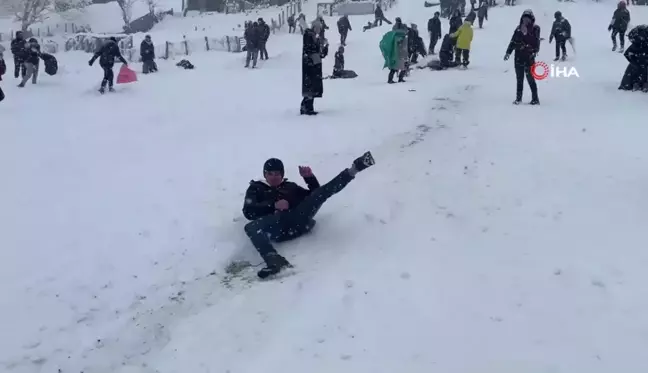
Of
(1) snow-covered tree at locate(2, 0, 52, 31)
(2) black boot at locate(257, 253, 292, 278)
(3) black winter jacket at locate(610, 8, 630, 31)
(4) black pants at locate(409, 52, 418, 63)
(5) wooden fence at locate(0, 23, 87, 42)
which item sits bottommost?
(2) black boot at locate(257, 253, 292, 278)

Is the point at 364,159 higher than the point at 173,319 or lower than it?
higher

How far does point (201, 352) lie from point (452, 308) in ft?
6.26

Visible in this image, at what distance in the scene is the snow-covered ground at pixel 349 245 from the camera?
4414 millimetres

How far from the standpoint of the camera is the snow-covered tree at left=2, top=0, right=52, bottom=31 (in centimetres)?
5147

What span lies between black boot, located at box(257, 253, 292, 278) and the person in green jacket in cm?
1129

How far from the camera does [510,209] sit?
22.4 ft

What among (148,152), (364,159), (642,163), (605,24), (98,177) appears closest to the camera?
(364,159)

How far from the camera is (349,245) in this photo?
20.1 ft

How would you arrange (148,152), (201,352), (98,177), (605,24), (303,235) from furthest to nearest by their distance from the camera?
(605,24) < (148,152) < (98,177) < (303,235) < (201,352)

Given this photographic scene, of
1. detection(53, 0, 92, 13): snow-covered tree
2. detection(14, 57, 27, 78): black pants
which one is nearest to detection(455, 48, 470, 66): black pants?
detection(14, 57, 27, 78): black pants

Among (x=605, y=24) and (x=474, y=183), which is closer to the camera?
(x=474, y=183)

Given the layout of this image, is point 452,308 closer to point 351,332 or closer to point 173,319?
point 351,332

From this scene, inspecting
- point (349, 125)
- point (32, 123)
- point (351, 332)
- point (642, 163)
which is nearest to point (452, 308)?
point (351, 332)

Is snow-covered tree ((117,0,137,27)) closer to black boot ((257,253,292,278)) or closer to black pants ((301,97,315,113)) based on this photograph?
black pants ((301,97,315,113))
